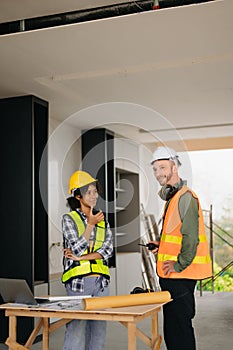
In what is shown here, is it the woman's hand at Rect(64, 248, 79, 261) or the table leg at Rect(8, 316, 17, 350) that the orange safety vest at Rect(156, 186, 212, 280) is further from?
the table leg at Rect(8, 316, 17, 350)

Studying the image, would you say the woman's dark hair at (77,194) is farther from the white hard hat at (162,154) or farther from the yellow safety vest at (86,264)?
the white hard hat at (162,154)

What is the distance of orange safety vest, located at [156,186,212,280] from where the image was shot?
4.01 meters

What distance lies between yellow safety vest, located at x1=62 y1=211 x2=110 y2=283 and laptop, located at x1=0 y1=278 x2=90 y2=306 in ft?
0.53

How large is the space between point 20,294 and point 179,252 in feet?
3.69

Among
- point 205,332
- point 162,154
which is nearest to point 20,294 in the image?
point 162,154

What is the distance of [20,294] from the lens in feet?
13.1

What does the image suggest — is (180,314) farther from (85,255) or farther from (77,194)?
(77,194)

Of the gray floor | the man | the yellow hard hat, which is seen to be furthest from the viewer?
the gray floor

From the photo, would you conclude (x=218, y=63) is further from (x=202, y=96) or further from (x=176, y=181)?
(x=176, y=181)

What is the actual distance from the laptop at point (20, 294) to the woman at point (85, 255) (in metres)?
0.13

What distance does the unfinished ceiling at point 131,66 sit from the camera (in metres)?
4.11

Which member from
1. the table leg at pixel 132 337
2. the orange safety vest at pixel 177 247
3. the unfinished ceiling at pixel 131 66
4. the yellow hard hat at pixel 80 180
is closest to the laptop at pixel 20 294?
Result: the table leg at pixel 132 337

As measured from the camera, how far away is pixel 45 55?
16.7 feet

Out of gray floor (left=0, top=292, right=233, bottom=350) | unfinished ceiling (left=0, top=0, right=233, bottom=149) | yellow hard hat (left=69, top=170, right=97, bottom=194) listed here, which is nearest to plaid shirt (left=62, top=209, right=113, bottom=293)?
yellow hard hat (left=69, top=170, right=97, bottom=194)
